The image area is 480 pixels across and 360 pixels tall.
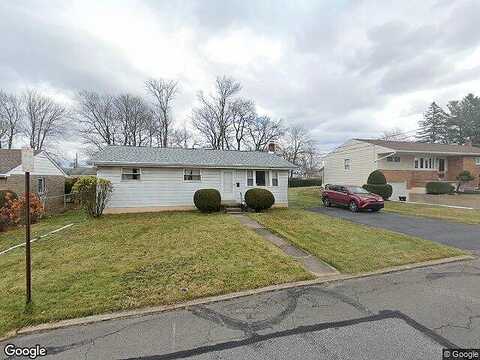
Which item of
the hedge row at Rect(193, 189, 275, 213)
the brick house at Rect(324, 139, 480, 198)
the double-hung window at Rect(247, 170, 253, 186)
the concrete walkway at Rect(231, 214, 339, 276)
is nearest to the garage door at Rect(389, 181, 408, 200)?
the brick house at Rect(324, 139, 480, 198)

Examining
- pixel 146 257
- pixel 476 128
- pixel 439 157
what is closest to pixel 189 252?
pixel 146 257

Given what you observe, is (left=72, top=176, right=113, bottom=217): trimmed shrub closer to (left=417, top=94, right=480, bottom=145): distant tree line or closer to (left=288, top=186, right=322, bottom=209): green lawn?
(left=288, top=186, right=322, bottom=209): green lawn

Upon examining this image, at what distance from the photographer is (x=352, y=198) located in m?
16.3

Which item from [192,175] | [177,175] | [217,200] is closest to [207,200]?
[217,200]

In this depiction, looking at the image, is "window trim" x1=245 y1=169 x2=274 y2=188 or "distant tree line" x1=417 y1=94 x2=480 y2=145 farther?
"distant tree line" x1=417 y1=94 x2=480 y2=145

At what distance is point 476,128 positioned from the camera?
48.1m

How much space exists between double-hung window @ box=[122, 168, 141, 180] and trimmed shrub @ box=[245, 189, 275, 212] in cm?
605

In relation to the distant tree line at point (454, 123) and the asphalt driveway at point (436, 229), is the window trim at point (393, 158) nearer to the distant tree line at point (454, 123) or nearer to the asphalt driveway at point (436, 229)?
the asphalt driveway at point (436, 229)

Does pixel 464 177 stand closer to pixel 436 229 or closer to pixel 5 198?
pixel 436 229

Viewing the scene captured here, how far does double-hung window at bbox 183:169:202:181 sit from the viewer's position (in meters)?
15.5

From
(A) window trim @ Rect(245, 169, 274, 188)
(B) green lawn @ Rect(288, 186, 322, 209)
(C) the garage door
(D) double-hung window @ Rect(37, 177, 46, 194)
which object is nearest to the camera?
(A) window trim @ Rect(245, 169, 274, 188)

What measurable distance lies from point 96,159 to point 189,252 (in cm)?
960

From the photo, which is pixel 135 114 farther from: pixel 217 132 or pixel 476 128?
pixel 476 128

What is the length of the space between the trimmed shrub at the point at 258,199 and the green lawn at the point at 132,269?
488cm
